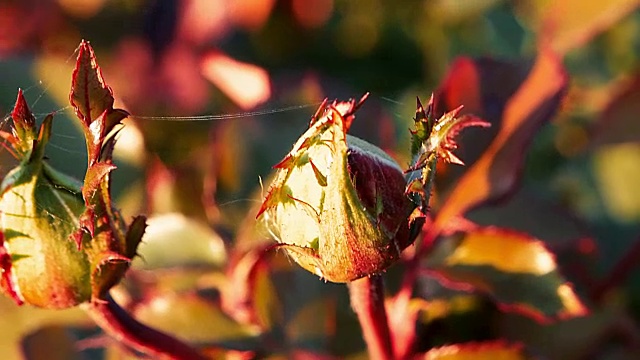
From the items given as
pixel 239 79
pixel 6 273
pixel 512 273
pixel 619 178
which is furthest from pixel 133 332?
pixel 619 178

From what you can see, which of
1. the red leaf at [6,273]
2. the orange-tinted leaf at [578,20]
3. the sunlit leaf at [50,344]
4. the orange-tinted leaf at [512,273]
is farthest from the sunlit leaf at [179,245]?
the orange-tinted leaf at [578,20]

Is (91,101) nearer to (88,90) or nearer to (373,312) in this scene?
(88,90)

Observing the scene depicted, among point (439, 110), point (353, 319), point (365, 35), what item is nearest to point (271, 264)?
point (353, 319)

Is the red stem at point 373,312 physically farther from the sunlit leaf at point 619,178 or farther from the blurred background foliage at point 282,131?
the sunlit leaf at point 619,178

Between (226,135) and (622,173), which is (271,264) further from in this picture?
(622,173)

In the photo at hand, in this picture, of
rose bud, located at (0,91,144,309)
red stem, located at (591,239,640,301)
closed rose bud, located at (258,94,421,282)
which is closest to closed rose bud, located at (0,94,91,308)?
rose bud, located at (0,91,144,309)

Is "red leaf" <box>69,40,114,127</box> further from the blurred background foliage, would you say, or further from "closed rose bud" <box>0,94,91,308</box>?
the blurred background foliage
